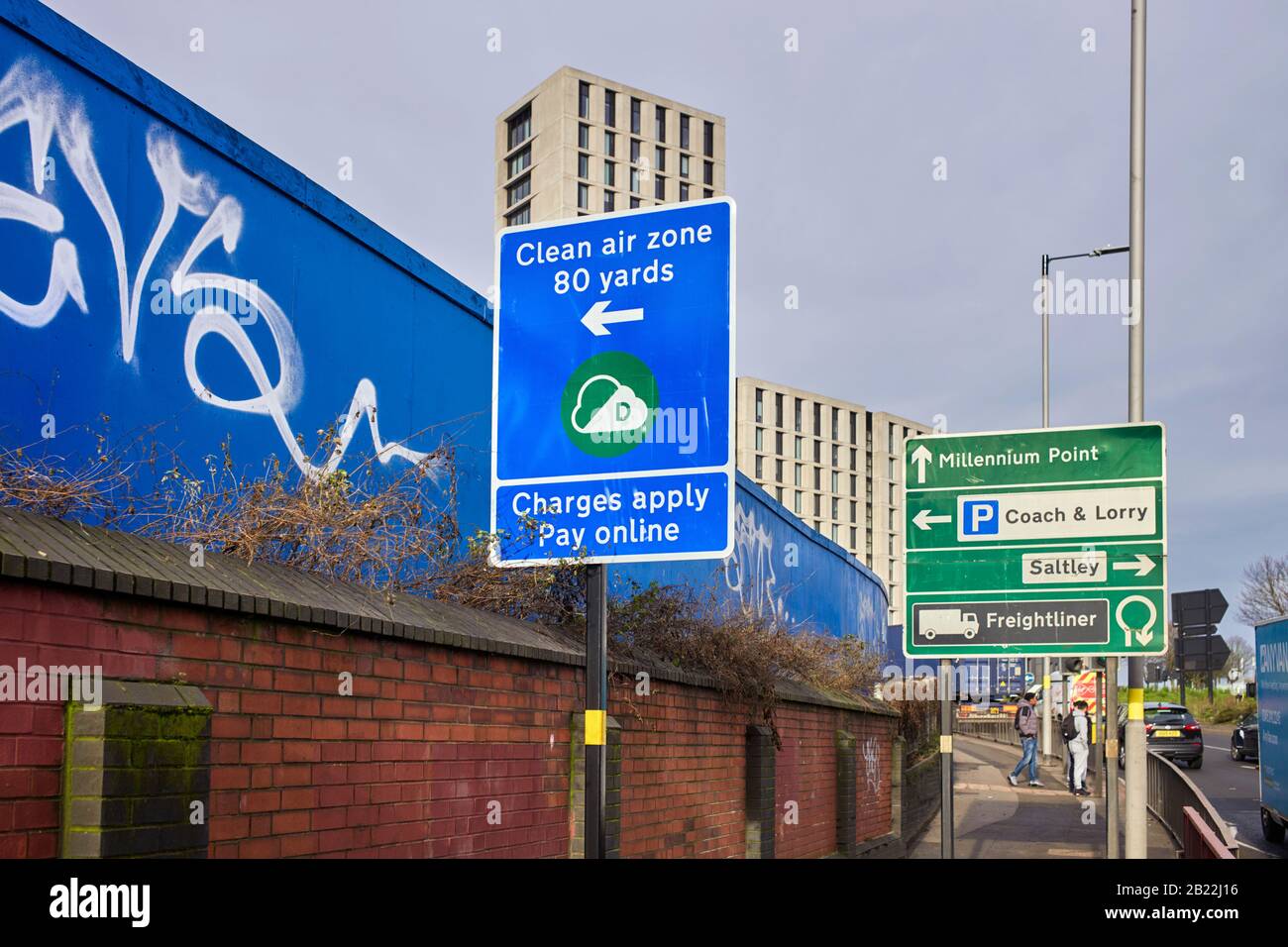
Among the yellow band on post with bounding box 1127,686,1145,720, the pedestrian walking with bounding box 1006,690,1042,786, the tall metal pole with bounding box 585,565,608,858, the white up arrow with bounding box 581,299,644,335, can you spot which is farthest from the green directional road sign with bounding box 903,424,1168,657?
the pedestrian walking with bounding box 1006,690,1042,786

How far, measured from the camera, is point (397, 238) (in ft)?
31.0

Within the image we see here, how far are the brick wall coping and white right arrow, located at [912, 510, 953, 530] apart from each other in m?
4.00

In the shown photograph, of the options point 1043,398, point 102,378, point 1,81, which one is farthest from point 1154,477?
point 1043,398

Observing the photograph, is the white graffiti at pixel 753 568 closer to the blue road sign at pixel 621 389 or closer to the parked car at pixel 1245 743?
the blue road sign at pixel 621 389

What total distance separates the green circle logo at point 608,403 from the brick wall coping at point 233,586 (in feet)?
4.33

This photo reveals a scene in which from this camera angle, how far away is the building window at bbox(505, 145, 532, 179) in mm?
95938

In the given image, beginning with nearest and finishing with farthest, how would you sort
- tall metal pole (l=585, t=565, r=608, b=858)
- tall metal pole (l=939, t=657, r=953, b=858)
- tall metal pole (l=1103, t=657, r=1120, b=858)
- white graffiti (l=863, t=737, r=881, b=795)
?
tall metal pole (l=585, t=565, r=608, b=858)
tall metal pole (l=939, t=657, r=953, b=858)
tall metal pole (l=1103, t=657, r=1120, b=858)
white graffiti (l=863, t=737, r=881, b=795)

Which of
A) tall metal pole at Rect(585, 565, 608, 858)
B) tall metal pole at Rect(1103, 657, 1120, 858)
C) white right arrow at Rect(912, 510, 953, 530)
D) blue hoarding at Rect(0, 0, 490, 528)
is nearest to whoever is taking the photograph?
tall metal pole at Rect(585, 565, 608, 858)

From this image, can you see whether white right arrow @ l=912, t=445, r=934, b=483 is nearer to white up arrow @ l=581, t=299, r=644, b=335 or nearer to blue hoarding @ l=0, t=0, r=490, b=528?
blue hoarding @ l=0, t=0, r=490, b=528

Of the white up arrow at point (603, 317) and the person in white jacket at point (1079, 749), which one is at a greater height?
the white up arrow at point (603, 317)

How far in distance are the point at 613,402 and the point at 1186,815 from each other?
9.87 meters

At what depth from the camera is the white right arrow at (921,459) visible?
36.2 ft

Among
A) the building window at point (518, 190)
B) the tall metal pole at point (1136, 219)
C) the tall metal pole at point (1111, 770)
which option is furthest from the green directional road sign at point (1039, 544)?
the building window at point (518, 190)
